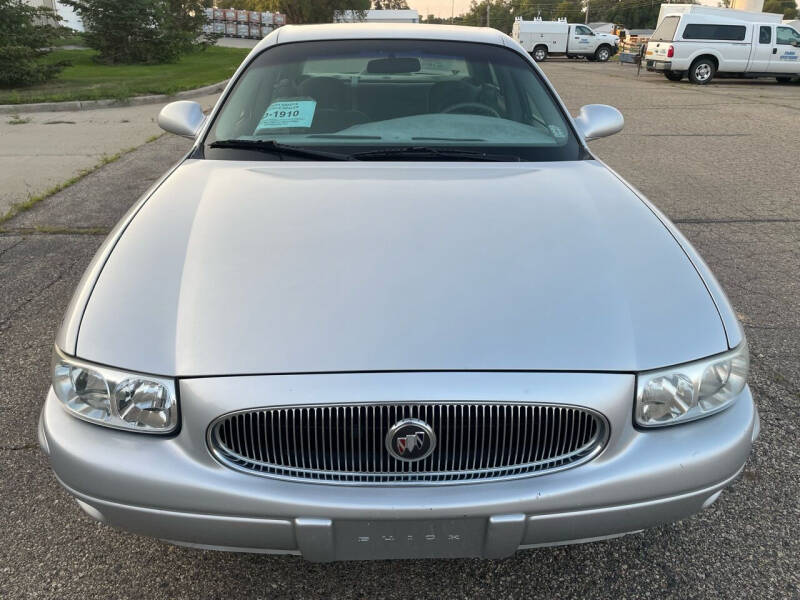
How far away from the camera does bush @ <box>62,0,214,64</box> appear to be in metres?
17.1

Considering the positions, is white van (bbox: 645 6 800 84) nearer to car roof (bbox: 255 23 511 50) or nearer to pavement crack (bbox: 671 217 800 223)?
pavement crack (bbox: 671 217 800 223)

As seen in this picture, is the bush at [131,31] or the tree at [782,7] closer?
the bush at [131,31]

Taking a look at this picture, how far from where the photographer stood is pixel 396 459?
1.62 meters

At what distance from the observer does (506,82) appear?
318 cm

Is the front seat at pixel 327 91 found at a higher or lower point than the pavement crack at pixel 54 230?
higher

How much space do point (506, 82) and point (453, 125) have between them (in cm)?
50

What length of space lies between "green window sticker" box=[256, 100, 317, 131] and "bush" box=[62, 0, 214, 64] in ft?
55.6

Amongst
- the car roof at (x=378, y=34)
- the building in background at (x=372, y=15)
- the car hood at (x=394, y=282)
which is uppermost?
the building in background at (x=372, y=15)

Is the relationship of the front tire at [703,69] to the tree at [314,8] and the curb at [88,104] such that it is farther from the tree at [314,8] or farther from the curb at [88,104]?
the tree at [314,8]

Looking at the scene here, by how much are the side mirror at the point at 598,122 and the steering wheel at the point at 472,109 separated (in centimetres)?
43

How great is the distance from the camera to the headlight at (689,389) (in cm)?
166

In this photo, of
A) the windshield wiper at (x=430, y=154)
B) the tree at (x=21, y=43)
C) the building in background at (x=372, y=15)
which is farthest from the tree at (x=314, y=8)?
the windshield wiper at (x=430, y=154)

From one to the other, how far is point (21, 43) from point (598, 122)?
13153 mm

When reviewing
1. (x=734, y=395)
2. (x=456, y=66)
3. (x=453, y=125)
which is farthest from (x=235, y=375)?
(x=456, y=66)
